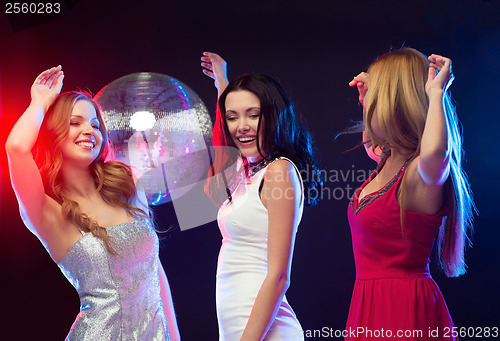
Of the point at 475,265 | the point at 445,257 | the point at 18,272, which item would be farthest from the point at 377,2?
the point at 18,272

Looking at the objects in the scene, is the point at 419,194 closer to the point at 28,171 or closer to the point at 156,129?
the point at 156,129

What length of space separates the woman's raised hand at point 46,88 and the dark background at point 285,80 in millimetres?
1561

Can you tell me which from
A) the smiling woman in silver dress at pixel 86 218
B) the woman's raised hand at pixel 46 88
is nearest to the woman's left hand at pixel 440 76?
the smiling woman in silver dress at pixel 86 218

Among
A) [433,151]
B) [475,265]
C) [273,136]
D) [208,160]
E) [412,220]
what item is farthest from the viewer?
[475,265]

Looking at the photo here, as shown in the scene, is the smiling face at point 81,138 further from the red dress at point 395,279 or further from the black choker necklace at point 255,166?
the red dress at point 395,279

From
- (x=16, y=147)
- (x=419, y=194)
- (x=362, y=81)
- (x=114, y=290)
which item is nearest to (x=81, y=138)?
(x=16, y=147)

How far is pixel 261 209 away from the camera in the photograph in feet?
5.73

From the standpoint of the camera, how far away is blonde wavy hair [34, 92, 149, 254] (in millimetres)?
1785

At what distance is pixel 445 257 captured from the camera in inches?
64.0

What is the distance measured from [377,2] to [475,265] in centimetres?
175

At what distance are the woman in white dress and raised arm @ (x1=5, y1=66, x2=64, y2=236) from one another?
60 cm

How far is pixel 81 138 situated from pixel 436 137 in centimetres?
118

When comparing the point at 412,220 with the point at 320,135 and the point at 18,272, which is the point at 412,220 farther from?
the point at 18,272

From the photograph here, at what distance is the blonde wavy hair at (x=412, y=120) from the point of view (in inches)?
59.7
